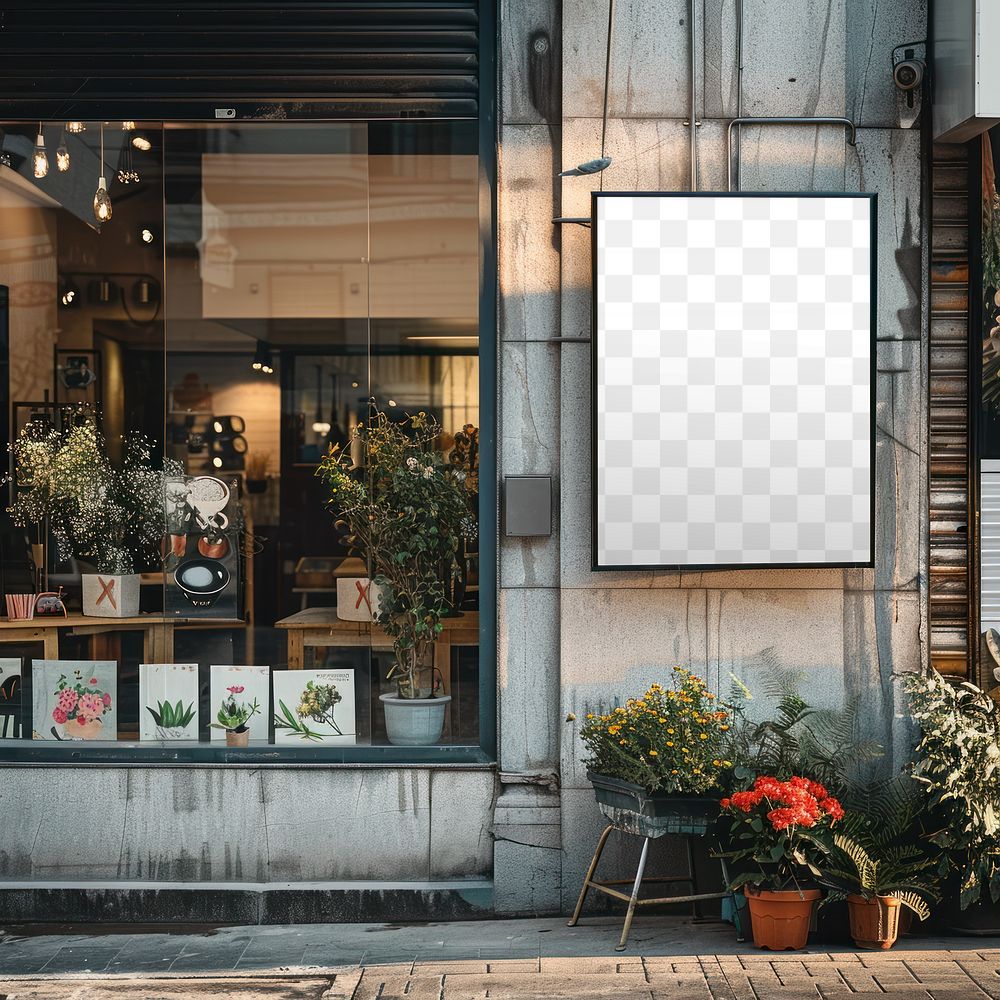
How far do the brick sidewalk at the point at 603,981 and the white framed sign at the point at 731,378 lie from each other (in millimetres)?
1930

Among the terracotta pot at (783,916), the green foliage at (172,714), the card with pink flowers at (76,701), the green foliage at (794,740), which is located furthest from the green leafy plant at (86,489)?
the terracotta pot at (783,916)

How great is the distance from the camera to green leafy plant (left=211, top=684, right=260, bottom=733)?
6.97 meters

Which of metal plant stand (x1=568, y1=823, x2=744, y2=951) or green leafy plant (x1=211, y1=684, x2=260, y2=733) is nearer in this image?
metal plant stand (x1=568, y1=823, x2=744, y2=951)

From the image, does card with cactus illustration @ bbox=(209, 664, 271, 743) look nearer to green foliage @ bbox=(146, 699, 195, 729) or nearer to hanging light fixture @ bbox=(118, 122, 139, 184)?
green foliage @ bbox=(146, 699, 195, 729)

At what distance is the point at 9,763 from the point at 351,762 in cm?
188

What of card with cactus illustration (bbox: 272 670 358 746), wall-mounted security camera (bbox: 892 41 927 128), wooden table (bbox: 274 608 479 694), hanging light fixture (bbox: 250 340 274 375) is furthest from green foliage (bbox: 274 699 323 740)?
wall-mounted security camera (bbox: 892 41 927 128)

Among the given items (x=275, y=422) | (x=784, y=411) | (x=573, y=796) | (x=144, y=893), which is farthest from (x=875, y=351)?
(x=144, y=893)

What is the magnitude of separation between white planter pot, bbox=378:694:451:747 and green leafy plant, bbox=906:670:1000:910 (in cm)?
250

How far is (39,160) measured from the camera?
7102mm

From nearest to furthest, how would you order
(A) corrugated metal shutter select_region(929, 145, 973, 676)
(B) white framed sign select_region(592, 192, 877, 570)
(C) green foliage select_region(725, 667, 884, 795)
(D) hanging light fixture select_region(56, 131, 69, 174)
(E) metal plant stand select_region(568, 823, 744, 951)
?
(E) metal plant stand select_region(568, 823, 744, 951) → (C) green foliage select_region(725, 667, 884, 795) → (B) white framed sign select_region(592, 192, 877, 570) → (A) corrugated metal shutter select_region(929, 145, 973, 676) → (D) hanging light fixture select_region(56, 131, 69, 174)

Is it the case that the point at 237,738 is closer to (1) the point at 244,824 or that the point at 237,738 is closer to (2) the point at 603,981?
(1) the point at 244,824

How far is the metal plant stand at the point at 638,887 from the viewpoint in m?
5.77

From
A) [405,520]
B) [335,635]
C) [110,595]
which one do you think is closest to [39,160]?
[110,595]

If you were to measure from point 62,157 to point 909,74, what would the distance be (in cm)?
471
